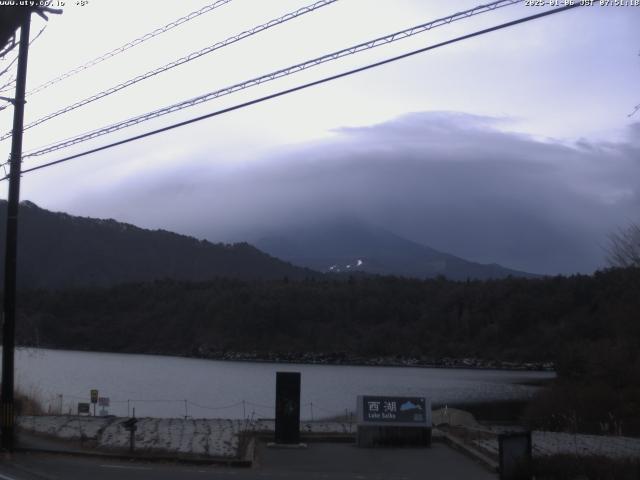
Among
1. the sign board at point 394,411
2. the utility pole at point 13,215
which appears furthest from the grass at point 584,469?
the utility pole at point 13,215

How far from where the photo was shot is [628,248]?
160 ft

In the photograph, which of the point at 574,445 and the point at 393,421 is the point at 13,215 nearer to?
the point at 393,421

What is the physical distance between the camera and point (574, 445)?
2206cm

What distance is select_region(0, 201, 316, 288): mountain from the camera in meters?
130

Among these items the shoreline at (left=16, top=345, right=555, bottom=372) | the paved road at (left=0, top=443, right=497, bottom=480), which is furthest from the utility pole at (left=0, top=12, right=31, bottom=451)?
the shoreline at (left=16, top=345, right=555, bottom=372)

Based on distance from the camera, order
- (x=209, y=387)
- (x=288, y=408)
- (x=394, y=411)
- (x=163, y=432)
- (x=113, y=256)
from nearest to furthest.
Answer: (x=288, y=408)
(x=394, y=411)
(x=163, y=432)
(x=209, y=387)
(x=113, y=256)

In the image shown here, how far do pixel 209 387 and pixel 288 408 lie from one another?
3690cm

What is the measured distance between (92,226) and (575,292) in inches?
3496

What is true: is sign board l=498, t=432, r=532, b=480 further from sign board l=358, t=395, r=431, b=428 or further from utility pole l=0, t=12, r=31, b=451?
utility pole l=0, t=12, r=31, b=451

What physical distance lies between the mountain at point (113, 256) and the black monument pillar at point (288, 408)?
90.6 meters

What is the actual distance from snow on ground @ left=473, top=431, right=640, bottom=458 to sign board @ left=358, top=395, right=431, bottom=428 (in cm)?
169

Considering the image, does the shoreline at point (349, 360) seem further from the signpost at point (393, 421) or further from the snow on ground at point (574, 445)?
the signpost at point (393, 421)

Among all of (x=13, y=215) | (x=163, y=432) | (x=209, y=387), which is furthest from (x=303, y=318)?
(x=13, y=215)

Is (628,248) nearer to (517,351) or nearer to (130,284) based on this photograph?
(517,351)
